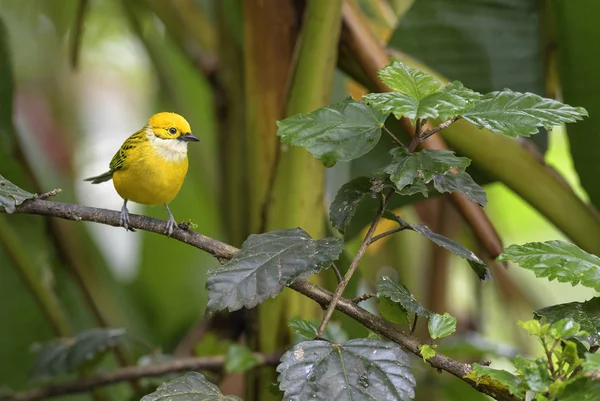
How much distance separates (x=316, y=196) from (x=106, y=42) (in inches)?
63.1

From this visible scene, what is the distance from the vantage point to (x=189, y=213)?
1.83m

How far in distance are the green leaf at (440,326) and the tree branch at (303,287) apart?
17 mm

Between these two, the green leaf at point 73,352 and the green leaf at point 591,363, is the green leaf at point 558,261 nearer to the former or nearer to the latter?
the green leaf at point 591,363

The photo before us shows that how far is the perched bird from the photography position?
0.85 meters

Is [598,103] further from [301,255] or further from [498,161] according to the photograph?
[301,255]

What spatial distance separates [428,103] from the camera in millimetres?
571

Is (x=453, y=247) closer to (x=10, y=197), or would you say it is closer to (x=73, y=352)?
(x=10, y=197)

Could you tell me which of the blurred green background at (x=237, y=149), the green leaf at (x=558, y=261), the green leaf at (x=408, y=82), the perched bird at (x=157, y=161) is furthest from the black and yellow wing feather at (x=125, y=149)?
the green leaf at (x=558, y=261)

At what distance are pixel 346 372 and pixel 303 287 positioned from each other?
0.27 feet

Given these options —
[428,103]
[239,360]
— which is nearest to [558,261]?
[428,103]

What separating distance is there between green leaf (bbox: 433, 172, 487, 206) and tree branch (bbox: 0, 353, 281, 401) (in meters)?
0.43

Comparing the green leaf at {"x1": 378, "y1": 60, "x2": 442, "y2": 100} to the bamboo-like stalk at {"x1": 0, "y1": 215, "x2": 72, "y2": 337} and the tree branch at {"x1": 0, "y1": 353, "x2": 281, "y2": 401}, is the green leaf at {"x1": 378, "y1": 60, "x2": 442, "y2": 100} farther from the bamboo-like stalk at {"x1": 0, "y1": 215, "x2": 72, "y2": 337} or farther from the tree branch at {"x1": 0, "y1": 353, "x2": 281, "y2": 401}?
the bamboo-like stalk at {"x1": 0, "y1": 215, "x2": 72, "y2": 337}

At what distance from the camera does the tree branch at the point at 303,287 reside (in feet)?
1.85

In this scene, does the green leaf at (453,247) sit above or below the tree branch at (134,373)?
above
